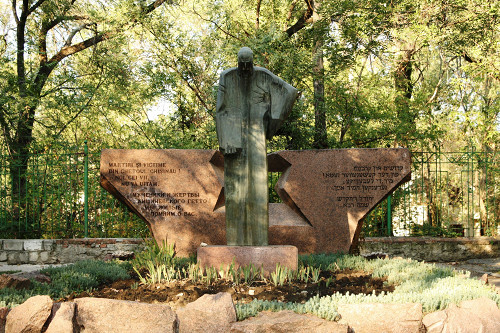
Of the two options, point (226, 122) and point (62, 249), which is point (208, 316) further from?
point (62, 249)

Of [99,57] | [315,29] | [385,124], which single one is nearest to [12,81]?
[99,57]

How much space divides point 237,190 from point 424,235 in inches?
225

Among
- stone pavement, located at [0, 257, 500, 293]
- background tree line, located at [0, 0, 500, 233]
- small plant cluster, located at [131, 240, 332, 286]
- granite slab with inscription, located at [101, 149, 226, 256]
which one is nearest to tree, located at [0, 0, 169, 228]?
background tree line, located at [0, 0, 500, 233]

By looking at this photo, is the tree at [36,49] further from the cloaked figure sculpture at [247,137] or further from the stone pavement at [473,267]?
the cloaked figure sculpture at [247,137]

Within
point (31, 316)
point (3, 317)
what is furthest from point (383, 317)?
point (3, 317)

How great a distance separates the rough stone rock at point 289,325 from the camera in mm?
3189

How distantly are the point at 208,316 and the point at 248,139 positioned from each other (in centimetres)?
236

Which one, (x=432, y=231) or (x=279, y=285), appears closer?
(x=279, y=285)

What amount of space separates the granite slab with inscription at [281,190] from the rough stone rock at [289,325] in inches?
152

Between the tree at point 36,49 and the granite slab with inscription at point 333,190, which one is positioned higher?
the tree at point 36,49

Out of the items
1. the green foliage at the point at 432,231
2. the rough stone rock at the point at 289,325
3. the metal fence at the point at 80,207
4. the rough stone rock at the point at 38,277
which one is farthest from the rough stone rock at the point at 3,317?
the green foliage at the point at 432,231

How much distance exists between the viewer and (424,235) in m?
9.59

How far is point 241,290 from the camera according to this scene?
14.8 feet

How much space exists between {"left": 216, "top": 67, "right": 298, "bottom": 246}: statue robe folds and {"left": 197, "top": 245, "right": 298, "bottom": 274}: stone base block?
0.26 m
